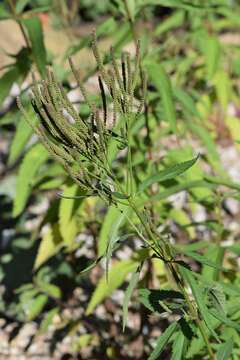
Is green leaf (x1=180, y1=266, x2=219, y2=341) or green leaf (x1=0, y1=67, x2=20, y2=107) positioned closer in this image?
green leaf (x1=180, y1=266, x2=219, y2=341)

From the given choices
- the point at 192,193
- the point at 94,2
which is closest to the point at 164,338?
the point at 192,193

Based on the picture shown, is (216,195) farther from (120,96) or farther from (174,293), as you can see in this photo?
(120,96)

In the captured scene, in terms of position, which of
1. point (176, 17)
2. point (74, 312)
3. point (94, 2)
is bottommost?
point (74, 312)

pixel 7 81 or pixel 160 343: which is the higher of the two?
pixel 7 81

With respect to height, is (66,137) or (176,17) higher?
(176,17)

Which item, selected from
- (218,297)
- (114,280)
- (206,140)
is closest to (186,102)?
(206,140)

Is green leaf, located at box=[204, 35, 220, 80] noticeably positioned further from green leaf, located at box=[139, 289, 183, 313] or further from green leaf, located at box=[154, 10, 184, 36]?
green leaf, located at box=[139, 289, 183, 313]

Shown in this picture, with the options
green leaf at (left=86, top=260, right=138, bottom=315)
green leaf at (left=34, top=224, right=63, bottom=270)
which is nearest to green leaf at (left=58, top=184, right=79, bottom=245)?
green leaf at (left=34, top=224, right=63, bottom=270)

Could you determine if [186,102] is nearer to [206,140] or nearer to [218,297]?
[206,140]
